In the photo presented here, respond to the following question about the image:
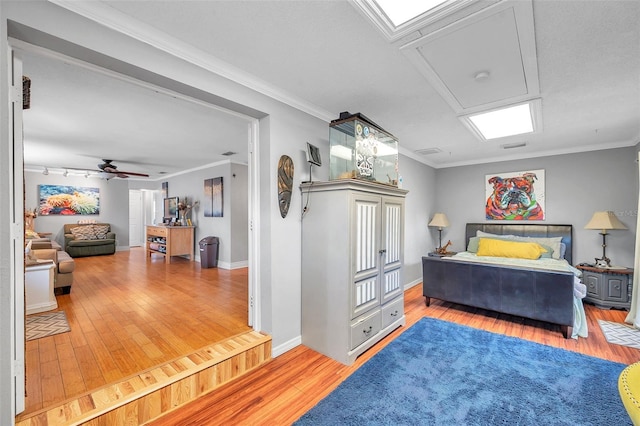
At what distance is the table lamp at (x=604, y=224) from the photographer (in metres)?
3.79

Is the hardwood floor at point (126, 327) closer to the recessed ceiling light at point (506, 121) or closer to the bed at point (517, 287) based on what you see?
the bed at point (517, 287)

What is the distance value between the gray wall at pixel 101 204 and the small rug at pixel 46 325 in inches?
222

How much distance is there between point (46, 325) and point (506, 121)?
5.56 metres

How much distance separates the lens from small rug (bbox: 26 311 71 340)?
2498 millimetres

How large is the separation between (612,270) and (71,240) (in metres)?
11.0

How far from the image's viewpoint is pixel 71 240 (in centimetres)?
691

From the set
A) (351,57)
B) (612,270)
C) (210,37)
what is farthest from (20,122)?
(612,270)

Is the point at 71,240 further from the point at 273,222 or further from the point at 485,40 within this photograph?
the point at 485,40

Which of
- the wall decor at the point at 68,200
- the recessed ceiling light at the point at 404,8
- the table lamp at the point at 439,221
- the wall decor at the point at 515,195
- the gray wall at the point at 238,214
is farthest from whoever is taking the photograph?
the wall decor at the point at 68,200

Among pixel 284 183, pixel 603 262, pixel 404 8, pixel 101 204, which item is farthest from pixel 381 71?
pixel 101 204

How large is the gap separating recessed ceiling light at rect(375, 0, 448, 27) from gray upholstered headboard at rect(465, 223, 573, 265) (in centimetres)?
462

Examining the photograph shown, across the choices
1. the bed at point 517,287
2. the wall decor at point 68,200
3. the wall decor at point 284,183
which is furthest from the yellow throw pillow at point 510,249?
the wall decor at point 68,200

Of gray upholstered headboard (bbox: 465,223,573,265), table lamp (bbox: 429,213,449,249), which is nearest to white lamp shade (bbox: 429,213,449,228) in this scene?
table lamp (bbox: 429,213,449,249)

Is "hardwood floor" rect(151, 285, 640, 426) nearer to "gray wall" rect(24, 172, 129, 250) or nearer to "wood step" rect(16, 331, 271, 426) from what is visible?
"wood step" rect(16, 331, 271, 426)
